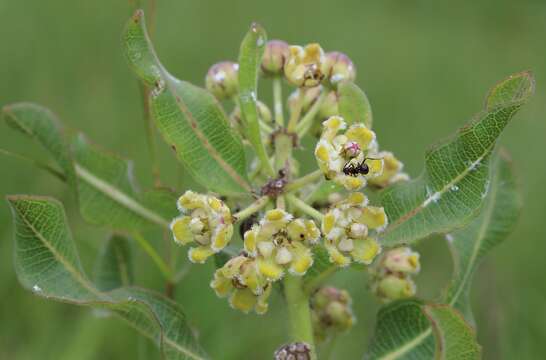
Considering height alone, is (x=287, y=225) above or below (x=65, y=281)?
above

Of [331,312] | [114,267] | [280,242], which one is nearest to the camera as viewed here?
[280,242]

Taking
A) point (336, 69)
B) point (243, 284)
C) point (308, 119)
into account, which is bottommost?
point (243, 284)

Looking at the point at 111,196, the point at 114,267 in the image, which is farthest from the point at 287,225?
the point at 114,267

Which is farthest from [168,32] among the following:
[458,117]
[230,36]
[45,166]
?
[45,166]

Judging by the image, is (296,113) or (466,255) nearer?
(296,113)

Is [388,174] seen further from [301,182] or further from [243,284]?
[243,284]

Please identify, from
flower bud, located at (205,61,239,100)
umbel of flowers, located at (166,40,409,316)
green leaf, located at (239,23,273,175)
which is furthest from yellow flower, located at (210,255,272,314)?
flower bud, located at (205,61,239,100)

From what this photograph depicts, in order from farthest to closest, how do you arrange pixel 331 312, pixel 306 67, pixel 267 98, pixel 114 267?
pixel 267 98
pixel 114 267
pixel 331 312
pixel 306 67
